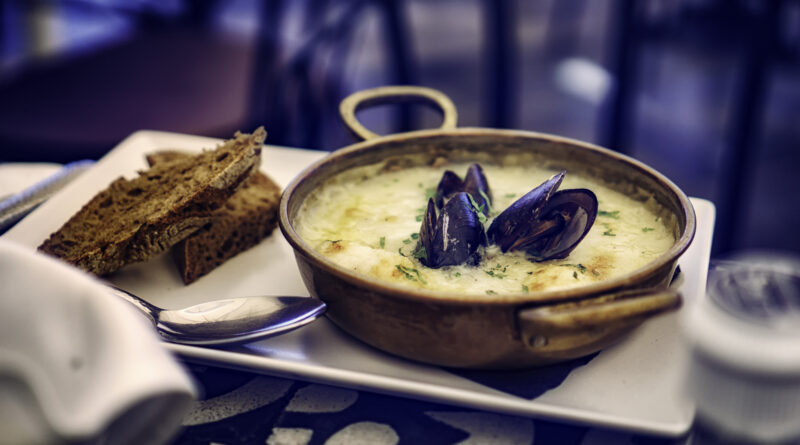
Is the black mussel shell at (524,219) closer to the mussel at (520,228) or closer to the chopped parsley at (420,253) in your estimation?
the mussel at (520,228)

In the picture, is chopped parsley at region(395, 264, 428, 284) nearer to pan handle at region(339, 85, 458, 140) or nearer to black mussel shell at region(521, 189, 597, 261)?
black mussel shell at region(521, 189, 597, 261)

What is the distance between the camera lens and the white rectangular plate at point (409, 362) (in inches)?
40.3

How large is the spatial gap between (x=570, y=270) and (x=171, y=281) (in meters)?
0.82

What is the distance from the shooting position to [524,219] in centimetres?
127

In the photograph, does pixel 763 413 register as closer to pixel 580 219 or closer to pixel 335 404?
pixel 580 219

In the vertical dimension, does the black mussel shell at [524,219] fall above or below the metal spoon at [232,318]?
above

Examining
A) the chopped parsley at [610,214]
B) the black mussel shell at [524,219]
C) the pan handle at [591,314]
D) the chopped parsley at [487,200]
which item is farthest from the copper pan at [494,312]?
the chopped parsley at [487,200]

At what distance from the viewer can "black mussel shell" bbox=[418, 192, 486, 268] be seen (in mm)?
1259

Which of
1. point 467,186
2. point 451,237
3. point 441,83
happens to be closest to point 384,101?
point 467,186

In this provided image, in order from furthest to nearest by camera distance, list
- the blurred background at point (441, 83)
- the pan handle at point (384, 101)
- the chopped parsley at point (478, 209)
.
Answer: the blurred background at point (441, 83)
the pan handle at point (384, 101)
the chopped parsley at point (478, 209)

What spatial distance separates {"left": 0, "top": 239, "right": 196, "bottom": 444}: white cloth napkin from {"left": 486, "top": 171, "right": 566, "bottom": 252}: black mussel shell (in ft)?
2.30

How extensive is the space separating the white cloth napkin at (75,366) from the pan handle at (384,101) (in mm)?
921

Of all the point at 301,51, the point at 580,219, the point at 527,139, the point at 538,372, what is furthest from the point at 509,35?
the point at 538,372

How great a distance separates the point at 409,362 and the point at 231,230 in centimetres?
57
